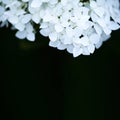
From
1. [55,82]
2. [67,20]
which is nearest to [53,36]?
[67,20]

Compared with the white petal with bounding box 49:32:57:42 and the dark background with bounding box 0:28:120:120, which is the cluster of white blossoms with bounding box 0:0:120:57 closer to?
the white petal with bounding box 49:32:57:42

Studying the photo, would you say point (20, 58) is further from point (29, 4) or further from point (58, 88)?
point (29, 4)

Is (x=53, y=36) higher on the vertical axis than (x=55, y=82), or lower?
higher

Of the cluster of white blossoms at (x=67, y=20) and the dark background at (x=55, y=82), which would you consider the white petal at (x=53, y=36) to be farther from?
the dark background at (x=55, y=82)

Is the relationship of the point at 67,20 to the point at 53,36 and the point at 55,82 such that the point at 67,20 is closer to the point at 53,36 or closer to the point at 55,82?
the point at 53,36

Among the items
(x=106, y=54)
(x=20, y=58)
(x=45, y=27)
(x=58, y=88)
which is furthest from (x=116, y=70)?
(x=45, y=27)

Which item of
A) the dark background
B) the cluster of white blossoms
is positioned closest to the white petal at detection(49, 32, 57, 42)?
the cluster of white blossoms
